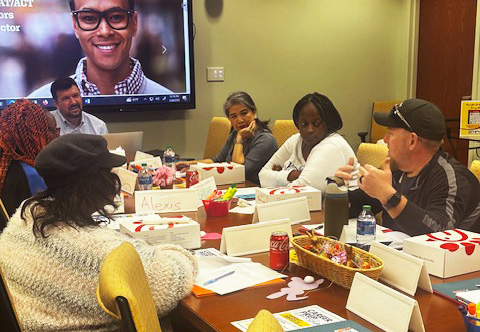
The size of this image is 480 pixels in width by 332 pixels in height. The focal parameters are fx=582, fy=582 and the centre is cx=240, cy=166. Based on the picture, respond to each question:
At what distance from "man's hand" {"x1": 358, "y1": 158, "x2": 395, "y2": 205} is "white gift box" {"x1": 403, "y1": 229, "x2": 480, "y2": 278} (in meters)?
0.25

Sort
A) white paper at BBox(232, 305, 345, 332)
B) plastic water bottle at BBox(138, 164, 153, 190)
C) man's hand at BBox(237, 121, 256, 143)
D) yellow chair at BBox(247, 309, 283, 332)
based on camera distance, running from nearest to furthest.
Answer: yellow chair at BBox(247, 309, 283, 332)
white paper at BBox(232, 305, 345, 332)
plastic water bottle at BBox(138, 164, 153, 190)
man's hand at BBox(237, 121, 256, 143)

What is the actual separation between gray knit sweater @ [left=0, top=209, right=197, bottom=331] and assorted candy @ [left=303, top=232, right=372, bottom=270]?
483 millimetres

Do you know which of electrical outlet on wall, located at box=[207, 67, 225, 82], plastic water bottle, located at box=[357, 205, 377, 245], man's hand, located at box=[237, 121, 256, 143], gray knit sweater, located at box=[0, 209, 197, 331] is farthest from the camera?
electrical outlet on wall, located at box=[207, 67, 225, 82]

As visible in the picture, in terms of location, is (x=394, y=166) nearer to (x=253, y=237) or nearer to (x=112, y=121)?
(x=253, y=237)

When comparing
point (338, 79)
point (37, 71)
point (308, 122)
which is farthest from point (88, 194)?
point (338, 79)

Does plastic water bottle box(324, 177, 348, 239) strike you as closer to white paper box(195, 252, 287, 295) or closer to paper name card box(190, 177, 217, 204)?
white paper box(195, 252, 287, 295)

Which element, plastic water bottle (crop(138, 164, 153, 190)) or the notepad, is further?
plastic water bottle (crop(138, 164, 153, 190))

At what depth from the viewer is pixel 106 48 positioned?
5.04 m

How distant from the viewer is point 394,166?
2.29 metres

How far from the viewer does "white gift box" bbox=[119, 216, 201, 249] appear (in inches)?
81.3

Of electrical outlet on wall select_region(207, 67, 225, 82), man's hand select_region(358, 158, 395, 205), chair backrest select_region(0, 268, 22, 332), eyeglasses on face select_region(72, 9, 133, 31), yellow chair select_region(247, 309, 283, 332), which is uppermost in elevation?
eyeglasses on face select_region(72, 9, 133, 31)

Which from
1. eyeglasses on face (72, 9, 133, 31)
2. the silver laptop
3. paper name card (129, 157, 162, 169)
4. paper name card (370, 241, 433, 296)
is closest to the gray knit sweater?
paper name card (370, 241, 433, 296)

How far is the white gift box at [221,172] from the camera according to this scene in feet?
11.3

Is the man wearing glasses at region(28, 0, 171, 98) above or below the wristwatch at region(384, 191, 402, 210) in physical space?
above
